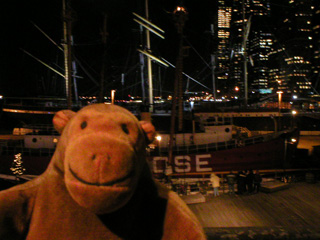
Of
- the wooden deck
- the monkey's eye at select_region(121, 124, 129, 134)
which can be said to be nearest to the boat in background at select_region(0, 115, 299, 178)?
the wooden deck

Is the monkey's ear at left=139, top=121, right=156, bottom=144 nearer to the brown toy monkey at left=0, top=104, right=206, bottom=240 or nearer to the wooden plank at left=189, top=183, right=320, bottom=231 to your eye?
the brown toy monkey at left=0, top=104, right=206, bottom=240

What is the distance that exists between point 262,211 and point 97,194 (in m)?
6.80

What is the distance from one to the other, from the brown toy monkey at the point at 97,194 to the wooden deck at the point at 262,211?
3.24m

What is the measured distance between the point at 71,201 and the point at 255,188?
828 cm

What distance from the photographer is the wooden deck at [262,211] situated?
6.21 metres

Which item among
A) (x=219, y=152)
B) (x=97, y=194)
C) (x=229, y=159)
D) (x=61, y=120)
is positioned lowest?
(x=229, y=159)

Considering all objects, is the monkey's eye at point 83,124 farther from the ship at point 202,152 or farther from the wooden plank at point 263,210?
the ship at point 202,152

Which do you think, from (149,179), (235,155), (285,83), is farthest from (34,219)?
(285,83)

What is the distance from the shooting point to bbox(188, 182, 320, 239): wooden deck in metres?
6.21

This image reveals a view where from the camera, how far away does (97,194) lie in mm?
1511

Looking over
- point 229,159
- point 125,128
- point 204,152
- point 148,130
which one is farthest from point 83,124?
point 229,159

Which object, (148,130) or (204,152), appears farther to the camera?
(204,152)

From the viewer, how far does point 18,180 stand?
36.7 ft

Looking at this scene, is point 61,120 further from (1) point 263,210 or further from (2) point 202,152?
(2) point 202,152
